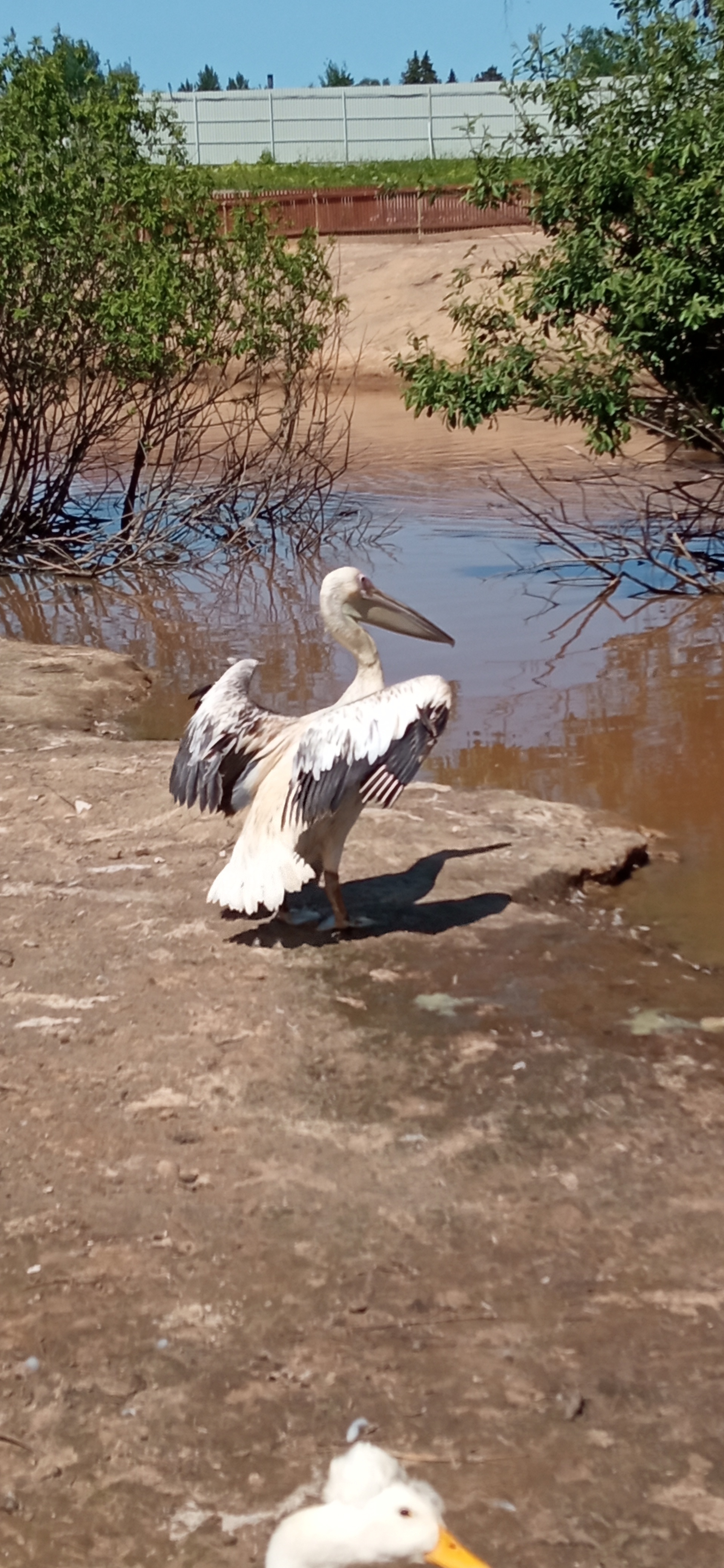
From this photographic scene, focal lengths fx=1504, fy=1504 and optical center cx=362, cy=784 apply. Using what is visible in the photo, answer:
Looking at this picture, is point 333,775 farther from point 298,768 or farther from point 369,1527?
point 369,1527

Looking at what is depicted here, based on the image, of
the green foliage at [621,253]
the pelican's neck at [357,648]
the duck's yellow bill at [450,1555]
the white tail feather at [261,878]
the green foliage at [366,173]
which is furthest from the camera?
the green foliage at [366,173]

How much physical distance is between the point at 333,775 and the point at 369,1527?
2687 mm

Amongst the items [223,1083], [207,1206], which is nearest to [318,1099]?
[223,1083]

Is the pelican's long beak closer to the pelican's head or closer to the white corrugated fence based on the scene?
the pelican's head

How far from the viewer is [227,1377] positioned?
2.88 m

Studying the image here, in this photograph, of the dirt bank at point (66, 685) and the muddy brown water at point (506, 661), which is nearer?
the muddy brown water at point (506, 661)

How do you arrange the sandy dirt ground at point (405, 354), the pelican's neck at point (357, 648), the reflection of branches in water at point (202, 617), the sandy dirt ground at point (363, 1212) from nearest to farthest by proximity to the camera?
the sandy dirt ground at point (363, 1212) < the pelican's neck at point (357, 648) < the reflection of branches in water at point (202, 617) < the sandy dirt ground at point (405, 354)

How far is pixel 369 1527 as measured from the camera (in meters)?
2.22

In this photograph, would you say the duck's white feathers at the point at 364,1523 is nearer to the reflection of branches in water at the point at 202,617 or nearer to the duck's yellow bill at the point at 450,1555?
the duck's yellow bill at the point at 450,1555

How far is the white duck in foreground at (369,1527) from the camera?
2.20 m

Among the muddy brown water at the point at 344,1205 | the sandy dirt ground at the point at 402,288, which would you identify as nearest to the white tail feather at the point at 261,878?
the muddy brown water at the point at 344,1205

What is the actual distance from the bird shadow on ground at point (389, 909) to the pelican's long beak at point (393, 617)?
842mm

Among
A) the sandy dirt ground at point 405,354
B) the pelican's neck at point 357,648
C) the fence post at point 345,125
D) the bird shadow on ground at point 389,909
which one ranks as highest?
the fence post at point 345,125

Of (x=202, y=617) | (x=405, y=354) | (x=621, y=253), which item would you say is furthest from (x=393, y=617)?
(x=405, y=354)
